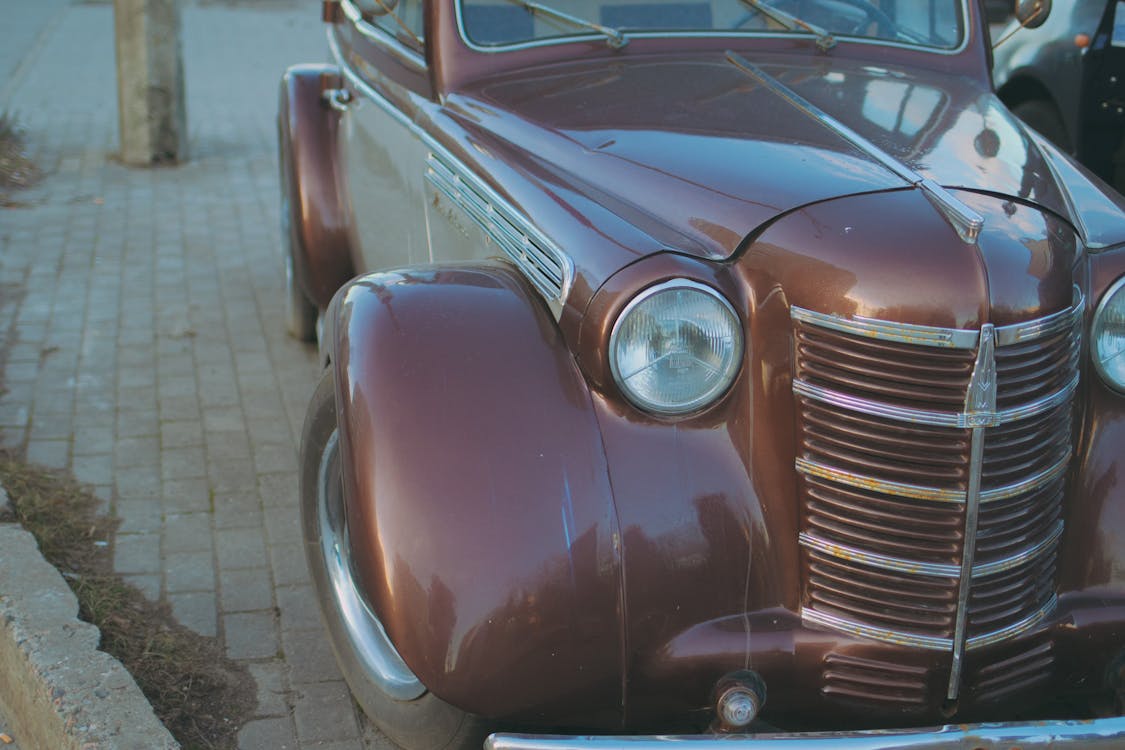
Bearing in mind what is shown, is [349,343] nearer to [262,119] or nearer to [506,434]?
[506,434]

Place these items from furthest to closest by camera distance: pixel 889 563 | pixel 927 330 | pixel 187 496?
1. pixel 187 496
2. pixel 889 563
3. pixel 927 330

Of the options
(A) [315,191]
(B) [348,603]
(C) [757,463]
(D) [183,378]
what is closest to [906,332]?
(C) [757,463]

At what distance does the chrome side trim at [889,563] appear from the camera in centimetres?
215

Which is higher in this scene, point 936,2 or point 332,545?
point 936,2

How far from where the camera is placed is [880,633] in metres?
2.17

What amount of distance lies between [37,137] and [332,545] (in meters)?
6.67

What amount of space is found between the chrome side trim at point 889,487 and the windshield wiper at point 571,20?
151 cm

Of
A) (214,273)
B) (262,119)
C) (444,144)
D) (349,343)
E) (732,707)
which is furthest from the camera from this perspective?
(262,119)

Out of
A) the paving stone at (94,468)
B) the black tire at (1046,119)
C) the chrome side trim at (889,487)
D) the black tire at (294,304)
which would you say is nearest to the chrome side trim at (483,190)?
the chrome side trim at (889,487)

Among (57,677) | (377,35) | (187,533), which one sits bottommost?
(187,533)

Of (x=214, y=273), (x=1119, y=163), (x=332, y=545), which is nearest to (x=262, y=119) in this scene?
(x=214, y=273)

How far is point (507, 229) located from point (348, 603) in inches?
36.0

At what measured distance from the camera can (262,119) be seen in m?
9.41

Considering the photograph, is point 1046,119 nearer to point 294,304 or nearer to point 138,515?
point 294,304
